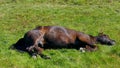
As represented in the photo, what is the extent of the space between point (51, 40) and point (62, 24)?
18.2 ft

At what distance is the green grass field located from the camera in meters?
13.8

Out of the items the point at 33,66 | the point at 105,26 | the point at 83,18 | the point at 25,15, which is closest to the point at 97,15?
the point at 83,18

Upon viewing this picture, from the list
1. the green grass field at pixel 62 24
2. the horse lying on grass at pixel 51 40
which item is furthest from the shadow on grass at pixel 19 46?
the green grass field at pixel 62 24

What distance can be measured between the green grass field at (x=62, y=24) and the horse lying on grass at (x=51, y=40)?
0.30 meters

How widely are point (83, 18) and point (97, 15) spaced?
1.31 metres

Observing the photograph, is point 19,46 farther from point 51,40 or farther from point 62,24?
point 62,24

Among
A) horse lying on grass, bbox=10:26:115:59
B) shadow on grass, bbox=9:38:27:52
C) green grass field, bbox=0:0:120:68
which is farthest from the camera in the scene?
shadow on grass, bbox=9:38:27:52

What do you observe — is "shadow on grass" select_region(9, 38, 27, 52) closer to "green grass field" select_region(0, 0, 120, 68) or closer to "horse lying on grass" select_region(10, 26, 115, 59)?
"horse lying on grass" select_region(10, 26, 115, 59)

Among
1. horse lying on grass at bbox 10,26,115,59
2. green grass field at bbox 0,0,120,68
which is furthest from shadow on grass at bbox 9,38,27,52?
green grass field at bbox 0,0,120,68

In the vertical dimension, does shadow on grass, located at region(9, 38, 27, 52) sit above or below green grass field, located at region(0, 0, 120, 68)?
above

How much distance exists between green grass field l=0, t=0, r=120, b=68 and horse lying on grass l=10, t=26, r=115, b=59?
30cm

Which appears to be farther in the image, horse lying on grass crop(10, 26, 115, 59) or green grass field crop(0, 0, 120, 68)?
horse lying on grass crop(10, 26, 115, 59)

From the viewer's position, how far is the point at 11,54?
46.8 feet

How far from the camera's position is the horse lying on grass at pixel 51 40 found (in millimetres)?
14469
